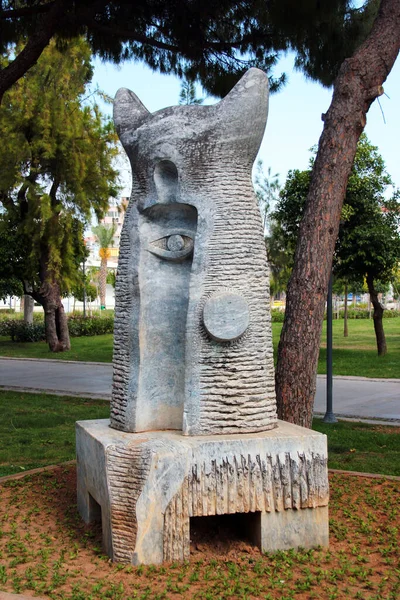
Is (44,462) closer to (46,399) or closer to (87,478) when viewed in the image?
(87,478)

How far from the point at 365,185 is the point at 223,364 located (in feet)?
41.1

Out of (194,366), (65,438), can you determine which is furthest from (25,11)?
(194,366)

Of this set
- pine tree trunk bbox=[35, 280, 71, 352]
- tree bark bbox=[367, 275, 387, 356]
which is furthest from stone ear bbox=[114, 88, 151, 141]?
pine tree trunk bbox=[35, 280, 71, 352]

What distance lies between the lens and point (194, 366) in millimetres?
4355

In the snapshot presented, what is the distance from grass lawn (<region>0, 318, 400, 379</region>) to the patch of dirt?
1025 cm

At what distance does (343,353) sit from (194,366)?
607 inches

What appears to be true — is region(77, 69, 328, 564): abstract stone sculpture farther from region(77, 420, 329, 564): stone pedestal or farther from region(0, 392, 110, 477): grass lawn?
region(0, 392, 110, 477): grass lawn

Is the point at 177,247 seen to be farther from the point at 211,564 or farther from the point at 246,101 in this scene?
the point at 211,564

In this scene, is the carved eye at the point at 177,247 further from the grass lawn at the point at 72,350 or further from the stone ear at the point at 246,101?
the grass lawn at the point at 72,350

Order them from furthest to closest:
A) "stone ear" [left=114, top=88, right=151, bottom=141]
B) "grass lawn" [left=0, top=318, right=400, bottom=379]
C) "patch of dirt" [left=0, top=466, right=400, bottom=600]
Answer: "grass lawn" [left=0, top=318, right=400, bottom=379] → "stone ear" [left=114, top=88, right=151, bottom=141] → "patch of dirt" [left=0, top=466, right=400, bottom=600]

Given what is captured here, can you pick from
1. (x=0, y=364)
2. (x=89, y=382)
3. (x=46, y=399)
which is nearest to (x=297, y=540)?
(x=46, y=399)

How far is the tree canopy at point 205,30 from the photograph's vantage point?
28.8ft

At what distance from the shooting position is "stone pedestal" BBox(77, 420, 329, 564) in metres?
4.02

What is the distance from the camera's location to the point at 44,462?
6.91 meters
